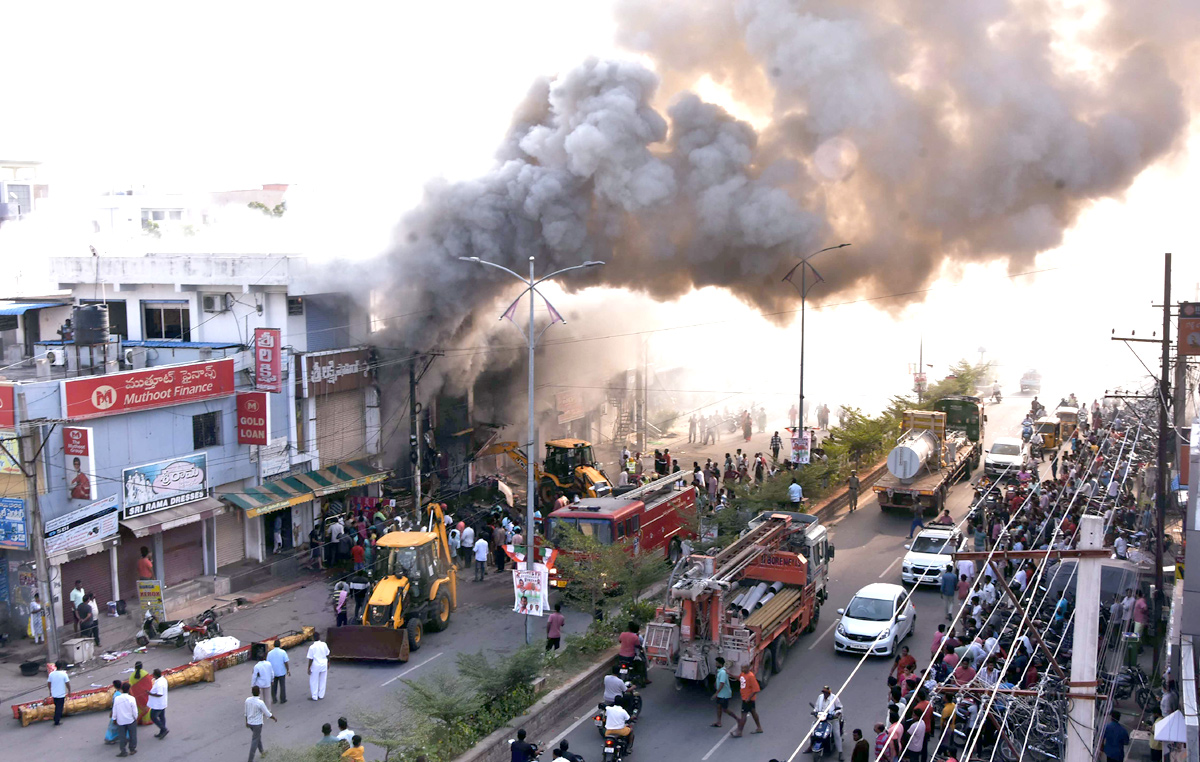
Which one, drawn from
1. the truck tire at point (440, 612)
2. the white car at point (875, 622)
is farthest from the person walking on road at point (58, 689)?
the white car at point (875, 622)

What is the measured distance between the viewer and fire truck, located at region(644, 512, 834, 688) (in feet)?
51.0

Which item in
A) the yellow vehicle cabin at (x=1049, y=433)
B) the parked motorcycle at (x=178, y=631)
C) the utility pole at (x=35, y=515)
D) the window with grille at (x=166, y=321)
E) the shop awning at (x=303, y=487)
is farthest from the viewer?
the yellow vehicle cabin at (x=1049, y=433)

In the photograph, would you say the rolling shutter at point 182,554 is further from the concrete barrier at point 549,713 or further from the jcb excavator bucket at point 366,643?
the concrete barrier at point 549,713

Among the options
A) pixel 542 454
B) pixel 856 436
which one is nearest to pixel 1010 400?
pixel 856 436

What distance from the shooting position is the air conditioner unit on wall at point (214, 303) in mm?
27734

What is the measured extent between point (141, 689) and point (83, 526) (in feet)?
19.4

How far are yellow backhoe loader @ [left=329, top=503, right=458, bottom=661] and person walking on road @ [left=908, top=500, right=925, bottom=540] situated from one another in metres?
11.9

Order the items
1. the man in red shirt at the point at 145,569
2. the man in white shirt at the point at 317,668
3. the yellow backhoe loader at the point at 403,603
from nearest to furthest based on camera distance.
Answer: the man in white shirt at the point at 317,668 < the yellow backhoe loader at the point at 403,603 < the man in red shirt at the point at 145,569

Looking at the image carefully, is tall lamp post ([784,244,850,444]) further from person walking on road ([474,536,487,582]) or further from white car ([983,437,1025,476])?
person walking on road ([474,536,487,582])

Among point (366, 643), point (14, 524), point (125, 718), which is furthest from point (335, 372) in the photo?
point (125, 718)

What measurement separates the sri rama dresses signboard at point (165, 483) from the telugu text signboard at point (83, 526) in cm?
50

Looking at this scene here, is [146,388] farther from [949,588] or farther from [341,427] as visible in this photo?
[949,588]

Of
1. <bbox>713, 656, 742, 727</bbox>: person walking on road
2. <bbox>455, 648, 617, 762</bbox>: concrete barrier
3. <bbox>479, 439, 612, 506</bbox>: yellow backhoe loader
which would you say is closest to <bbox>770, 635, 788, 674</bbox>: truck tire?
<bbox>713, 656, 742, 727</bbox>: person walking on road

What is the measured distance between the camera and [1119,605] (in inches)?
709
